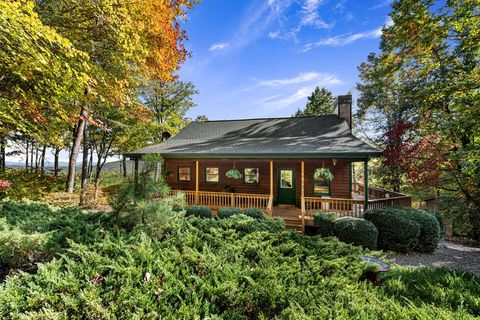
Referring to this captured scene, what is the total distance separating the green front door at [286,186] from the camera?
439 inches

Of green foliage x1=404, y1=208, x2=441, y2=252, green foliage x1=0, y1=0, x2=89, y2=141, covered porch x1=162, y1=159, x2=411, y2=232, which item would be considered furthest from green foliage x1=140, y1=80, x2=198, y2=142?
green foliage x1=404, y1=208, x2=441, y2=252

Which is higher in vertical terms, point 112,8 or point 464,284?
point 112,8

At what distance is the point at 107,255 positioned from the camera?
3598 millimetres

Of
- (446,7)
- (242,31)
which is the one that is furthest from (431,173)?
(242,31)

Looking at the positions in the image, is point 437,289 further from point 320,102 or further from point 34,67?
point 320,102

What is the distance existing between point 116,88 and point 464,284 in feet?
30.7

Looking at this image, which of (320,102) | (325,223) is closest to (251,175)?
(325,223)

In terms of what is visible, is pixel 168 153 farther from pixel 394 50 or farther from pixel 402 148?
pixel 402 148

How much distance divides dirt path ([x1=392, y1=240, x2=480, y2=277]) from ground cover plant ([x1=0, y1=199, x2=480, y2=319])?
3.29 metres

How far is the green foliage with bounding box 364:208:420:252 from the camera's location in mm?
6992

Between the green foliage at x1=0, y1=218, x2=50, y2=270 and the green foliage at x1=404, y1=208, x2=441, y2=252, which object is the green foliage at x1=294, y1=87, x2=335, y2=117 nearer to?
the green foliage at x1=404, y1=208, x2=441, y2=252

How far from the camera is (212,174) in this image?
12586 mm

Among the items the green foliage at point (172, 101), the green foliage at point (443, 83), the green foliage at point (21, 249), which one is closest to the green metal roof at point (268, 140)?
the green foliage at point (443, 83)

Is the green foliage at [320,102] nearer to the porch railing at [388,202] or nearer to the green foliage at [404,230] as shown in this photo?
the porch railing at [388,202]
